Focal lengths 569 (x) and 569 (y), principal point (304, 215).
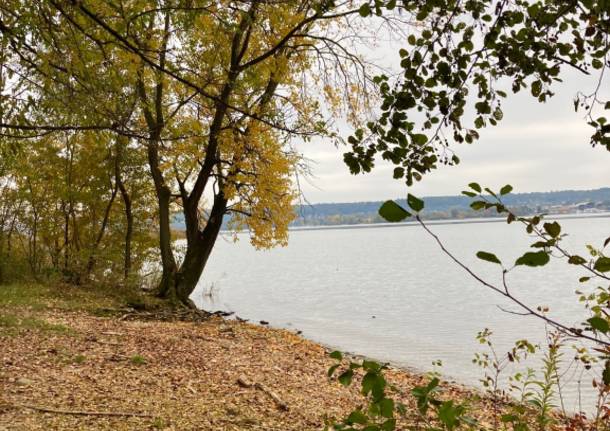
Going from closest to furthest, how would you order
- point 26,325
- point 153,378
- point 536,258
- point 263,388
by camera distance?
point 536,258, point 153,378, point 263,388, point 26,325

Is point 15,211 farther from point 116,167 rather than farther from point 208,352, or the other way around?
point 208,352

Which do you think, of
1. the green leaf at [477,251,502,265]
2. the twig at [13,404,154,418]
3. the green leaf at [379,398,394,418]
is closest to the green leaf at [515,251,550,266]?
the green leaf at [477,251,502,265]

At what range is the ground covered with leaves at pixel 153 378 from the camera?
5.86 meters

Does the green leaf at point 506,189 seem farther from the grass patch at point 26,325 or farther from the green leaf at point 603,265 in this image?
the grass patch at point 26,325

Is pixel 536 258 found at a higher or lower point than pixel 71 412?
higher

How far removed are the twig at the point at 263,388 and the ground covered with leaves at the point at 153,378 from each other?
14mm

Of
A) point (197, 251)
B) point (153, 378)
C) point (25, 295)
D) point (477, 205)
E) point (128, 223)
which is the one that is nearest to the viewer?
point (477, 205)

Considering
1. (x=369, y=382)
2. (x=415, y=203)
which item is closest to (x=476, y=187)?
(x=415, y=203)

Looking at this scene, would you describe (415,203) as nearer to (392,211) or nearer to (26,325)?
(392,211)

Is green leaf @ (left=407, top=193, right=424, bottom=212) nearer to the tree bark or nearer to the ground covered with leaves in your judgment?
the ground covered with leaves

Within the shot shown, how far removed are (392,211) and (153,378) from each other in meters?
6.73

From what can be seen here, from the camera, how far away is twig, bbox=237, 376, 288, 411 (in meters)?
7.05

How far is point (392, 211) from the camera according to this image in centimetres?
152

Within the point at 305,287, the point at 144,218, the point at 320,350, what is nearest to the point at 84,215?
the point at 144,218
